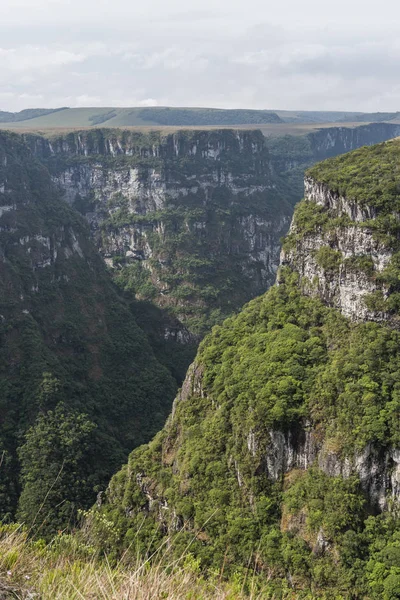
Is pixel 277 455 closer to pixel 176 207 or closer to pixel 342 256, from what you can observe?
pixel 342 256

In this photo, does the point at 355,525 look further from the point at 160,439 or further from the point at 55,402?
the point at 55,402

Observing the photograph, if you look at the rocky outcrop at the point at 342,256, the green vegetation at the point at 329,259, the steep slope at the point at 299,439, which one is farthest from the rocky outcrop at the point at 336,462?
the green vegetation at the point at 329,259

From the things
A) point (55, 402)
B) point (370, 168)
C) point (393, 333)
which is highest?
point (370, 168)

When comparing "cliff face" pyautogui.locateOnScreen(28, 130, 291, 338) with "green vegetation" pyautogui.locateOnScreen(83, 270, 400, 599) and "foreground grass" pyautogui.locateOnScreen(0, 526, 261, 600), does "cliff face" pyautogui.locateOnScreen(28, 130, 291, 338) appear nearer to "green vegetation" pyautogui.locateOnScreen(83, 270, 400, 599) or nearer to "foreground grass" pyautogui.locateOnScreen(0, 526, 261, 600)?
"green vegetation" pyautogui.locateOnScreen(83, 270, 400, 599)

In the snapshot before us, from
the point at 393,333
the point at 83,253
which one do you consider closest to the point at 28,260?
the point at 83,253

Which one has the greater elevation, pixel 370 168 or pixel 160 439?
pixel 370 168

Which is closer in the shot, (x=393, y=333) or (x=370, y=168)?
(x=393, y=333)

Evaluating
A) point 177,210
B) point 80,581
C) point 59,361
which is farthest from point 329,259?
point 177,210
